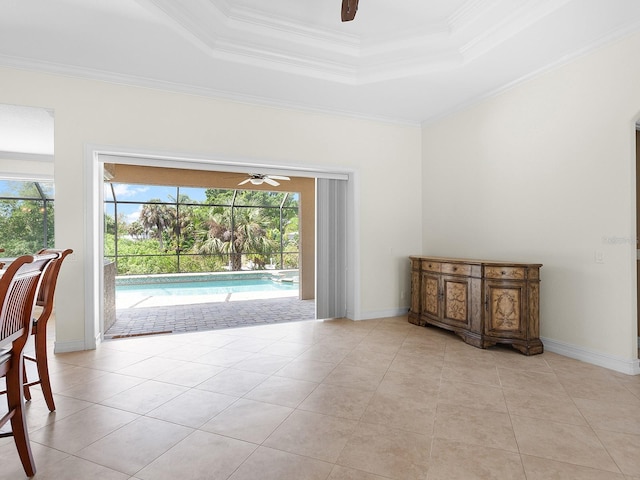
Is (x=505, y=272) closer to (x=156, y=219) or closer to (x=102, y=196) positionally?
(x=102, y=196)

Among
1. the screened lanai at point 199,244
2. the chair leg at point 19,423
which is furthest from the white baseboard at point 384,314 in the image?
the chair leg at point 19,423

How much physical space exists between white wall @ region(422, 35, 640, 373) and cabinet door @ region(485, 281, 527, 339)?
1.19 ft

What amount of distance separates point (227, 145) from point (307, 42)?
58.9 inches

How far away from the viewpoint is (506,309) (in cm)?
352

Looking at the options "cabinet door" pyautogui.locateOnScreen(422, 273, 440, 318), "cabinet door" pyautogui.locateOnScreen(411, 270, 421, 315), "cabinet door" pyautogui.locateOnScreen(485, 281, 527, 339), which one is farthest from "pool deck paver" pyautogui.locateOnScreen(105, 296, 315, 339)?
"cabinet door" pyautogui.locateOnScreen(485, 281, 527, 339)

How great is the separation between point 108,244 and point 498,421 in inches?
435

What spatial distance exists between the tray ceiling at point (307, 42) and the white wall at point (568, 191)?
323 millimetres

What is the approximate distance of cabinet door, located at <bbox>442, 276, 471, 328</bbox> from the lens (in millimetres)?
3838

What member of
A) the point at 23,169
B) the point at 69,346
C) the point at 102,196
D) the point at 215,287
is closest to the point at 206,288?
the point at 215,287

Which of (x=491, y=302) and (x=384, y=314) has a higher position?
(x=491, y=302)

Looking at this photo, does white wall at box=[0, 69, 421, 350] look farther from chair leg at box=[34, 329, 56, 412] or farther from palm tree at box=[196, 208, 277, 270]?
palm tree at box=[196, 208, 277, 270]

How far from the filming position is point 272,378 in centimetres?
291

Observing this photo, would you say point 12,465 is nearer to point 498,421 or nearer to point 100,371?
point 100,371

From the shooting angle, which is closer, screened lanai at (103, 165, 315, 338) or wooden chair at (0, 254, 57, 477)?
Result: wooden chair at (0, 254, 57, 477)
